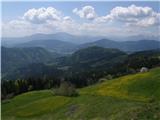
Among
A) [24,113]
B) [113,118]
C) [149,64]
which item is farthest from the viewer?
[149,64]

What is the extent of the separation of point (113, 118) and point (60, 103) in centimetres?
2595

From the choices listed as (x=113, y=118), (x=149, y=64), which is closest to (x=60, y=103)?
(x=113, y=118)

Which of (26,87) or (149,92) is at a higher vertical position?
(149,92)

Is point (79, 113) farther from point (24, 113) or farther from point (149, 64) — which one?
point (149, 64)

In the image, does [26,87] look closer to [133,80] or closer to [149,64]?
[133,80]

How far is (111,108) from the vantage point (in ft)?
115

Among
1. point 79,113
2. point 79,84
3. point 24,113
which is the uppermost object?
point 79,113

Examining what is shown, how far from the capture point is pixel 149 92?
62062 millimetres

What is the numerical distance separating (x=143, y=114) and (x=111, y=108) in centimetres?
877

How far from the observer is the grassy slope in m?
29.0

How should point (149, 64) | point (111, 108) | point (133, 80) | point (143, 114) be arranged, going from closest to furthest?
point (143, 114) < point (111, 108) < point (133, 80) < point (149, 64)

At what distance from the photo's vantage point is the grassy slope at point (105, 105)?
29.0 meters

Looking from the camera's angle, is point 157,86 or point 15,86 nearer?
point 157,86

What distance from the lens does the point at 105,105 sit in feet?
124
